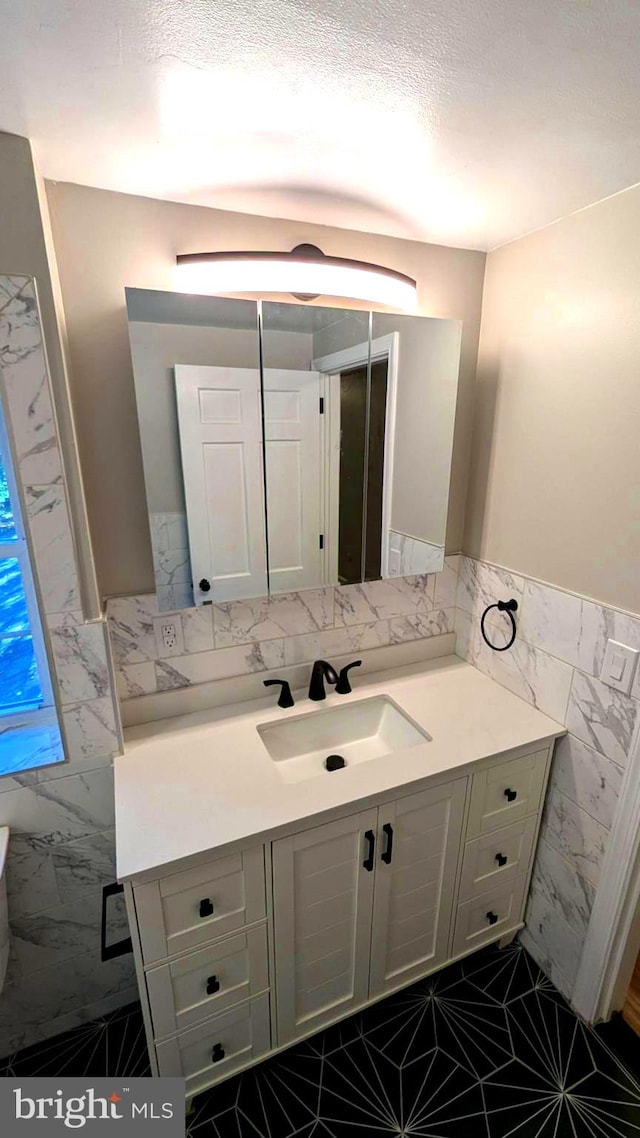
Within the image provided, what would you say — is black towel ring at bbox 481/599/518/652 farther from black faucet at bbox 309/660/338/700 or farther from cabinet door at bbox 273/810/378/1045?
cabinet door at bbox 273/810/378/1045

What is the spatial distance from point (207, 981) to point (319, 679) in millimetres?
813

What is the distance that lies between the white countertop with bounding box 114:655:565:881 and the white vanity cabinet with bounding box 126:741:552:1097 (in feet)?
0.15

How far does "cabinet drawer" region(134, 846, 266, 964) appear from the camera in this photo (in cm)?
104

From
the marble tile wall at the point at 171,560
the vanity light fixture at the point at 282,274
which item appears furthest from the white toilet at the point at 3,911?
the vanity light fixture at the point at 282,274

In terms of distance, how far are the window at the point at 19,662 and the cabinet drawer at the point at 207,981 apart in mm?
591

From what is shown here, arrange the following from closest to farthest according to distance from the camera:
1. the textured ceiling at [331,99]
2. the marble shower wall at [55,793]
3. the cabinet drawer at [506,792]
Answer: the textured ceiling at [331,99], the marble shower wall at [55,793], the cabinet drawer at [506,792]

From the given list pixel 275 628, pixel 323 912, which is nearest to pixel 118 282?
pixel 275 628

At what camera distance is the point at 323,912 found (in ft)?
4.10

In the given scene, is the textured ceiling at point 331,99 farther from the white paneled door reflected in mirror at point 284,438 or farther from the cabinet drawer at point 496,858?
the cabinet drawer at point 496,858

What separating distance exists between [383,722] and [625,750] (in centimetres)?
71

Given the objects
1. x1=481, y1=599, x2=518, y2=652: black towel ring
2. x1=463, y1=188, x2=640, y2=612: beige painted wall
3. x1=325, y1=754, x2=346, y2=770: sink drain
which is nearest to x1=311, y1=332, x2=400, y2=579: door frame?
x1=463, y1=188, x2=640, y2=612: beige painted wall

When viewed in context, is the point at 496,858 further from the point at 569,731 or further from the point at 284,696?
the point at 284,696

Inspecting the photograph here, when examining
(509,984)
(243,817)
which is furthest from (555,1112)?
(243,817)

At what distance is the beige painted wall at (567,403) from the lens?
1181mm
